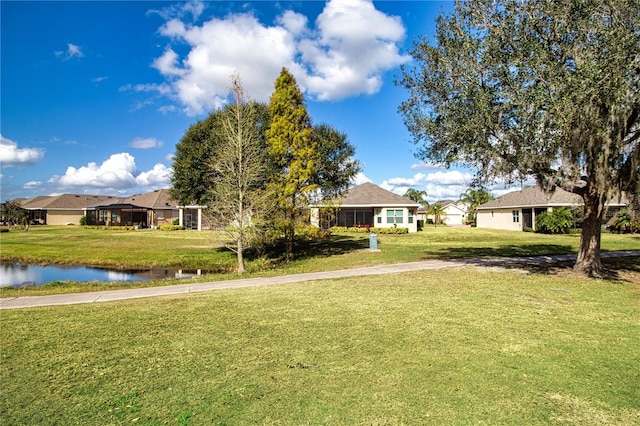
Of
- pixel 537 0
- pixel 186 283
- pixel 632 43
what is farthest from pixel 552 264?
pixel 186 283

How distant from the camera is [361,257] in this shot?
66.0 ft

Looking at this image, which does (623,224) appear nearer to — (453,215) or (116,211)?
(453,215)

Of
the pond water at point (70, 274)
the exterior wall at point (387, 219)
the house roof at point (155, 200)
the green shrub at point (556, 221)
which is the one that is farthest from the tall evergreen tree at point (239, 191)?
the house roof at point (155, 200)

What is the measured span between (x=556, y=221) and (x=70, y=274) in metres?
38.2

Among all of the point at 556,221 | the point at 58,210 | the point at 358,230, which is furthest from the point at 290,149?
the point at 58,210

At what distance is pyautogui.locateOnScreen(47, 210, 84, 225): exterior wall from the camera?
62.4 metres

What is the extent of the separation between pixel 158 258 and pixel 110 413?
67.1ft

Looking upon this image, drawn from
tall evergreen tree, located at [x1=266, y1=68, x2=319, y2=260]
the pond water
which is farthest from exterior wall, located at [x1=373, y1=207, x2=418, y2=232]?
the pond water

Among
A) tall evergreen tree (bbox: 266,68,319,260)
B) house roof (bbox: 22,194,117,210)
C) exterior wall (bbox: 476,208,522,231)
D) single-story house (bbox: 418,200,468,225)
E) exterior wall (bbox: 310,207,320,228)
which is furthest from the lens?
single-story house (bbox: 418,200,468,225)

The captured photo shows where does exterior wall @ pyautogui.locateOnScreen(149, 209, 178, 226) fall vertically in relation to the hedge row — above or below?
above

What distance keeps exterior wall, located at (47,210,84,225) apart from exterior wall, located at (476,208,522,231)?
59.4 m

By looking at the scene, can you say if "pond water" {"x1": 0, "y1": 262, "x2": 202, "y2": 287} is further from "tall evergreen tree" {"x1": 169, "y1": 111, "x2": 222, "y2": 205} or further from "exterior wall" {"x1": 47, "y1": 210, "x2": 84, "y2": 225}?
"exterior wall" {"x1": 47, "y1": 210, "x2": 84, "y2": 225}

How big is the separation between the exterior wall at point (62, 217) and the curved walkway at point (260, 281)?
6035 centimetres

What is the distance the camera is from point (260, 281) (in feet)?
43.8
